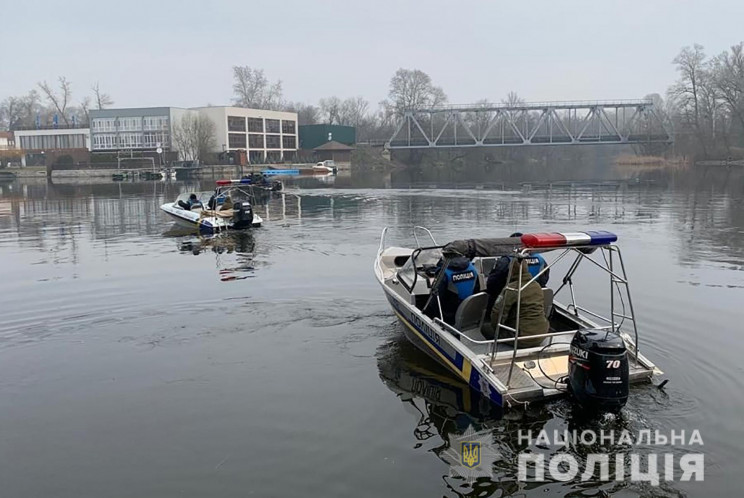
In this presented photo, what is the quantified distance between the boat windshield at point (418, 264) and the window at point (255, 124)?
106m

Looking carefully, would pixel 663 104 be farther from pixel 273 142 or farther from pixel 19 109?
pixel 19 109

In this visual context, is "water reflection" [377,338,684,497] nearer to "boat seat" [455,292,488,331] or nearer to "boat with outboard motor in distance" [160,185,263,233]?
"boat seat" [455,292,488,331]

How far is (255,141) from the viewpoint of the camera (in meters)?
115

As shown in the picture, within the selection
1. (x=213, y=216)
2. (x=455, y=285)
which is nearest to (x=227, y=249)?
(x=213, y=216)

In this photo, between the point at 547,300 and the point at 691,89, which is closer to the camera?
the point at 547,300

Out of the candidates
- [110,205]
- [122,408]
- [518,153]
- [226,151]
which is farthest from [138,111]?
[122,408]

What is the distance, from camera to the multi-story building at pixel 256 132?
108688mm

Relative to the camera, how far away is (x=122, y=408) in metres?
8.42

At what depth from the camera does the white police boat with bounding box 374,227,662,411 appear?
282 inches

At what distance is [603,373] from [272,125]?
4592 inches

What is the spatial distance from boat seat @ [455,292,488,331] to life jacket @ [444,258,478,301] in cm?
19

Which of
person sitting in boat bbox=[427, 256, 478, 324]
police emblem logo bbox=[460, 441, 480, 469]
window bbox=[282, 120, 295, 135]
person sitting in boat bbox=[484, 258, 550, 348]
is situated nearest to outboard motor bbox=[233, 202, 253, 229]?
person sitting in boat bbox=[427, 256, 478, 324]

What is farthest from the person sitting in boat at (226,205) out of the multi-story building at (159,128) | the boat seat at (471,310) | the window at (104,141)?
the window at (104,141)

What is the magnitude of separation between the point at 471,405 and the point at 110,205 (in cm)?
3797
